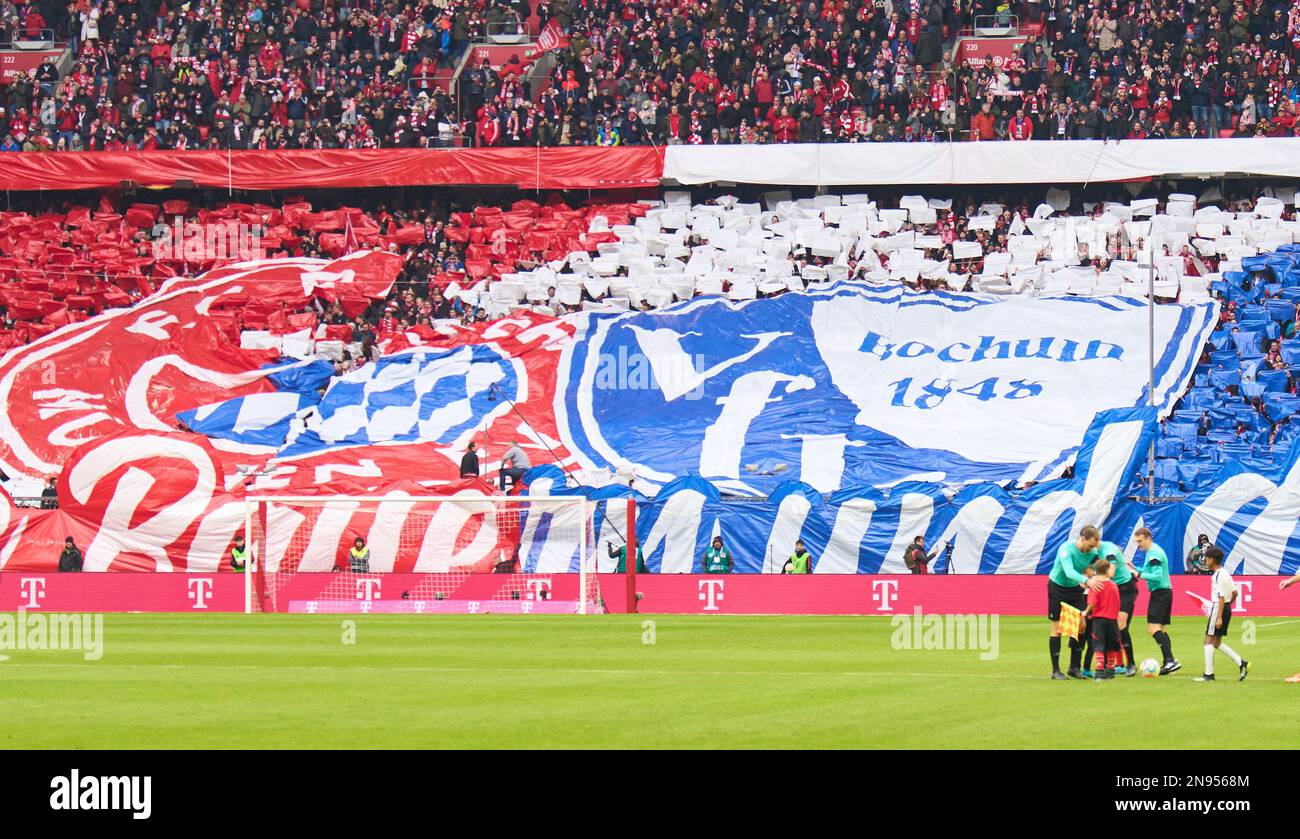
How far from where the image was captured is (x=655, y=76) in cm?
5778

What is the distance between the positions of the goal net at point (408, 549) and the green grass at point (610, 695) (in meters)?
8.77

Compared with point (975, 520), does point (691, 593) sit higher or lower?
lower

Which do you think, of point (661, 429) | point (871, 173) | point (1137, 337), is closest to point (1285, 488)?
point (1137, 337)

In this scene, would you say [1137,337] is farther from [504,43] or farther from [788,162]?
[504,43]

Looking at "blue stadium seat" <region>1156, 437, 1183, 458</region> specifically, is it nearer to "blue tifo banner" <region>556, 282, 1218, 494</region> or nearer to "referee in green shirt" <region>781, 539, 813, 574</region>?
"blue tifo banner" <region>556, 282, 1218, 494</region>

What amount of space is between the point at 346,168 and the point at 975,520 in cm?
2469

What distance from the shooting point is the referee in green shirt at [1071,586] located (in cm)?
2069

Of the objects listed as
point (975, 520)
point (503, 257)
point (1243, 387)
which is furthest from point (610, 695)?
point (503, 257)

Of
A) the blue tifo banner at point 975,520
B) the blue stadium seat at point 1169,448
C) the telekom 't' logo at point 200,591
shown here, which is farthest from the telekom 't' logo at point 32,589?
the blue stadium seat at point 1169,448

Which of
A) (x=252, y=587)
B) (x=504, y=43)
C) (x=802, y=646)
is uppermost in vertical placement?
(x=504, y=43)

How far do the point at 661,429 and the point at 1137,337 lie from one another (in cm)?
1170

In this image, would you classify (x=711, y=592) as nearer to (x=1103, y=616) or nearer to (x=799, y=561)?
(x=799, y=561)

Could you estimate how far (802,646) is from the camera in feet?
85.7
